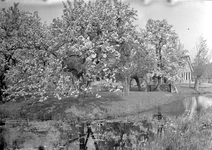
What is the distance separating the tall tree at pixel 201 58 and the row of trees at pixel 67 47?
41.4 m

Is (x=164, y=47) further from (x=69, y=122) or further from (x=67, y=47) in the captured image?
(x=69, y=122)

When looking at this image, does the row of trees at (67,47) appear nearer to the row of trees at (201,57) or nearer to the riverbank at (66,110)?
the riverbank at (66,110)

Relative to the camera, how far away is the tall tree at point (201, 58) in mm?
66250

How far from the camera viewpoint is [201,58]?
6981 centimetres

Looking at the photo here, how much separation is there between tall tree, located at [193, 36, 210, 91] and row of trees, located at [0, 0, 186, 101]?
41.4m

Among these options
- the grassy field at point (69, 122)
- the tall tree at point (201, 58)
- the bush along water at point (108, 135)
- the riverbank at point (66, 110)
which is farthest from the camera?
the tall tree at point (201, 58)

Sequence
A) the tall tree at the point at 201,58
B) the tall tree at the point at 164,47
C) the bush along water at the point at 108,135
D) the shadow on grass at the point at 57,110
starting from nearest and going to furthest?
1. the bush along water at the point at 108,135
2. the shadow on grass at the point at 57,110
3. the tall tree at the point at 164,47
4. the tall tree at the point at 201,58

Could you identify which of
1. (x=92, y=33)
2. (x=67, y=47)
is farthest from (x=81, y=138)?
(x=92, y=33)

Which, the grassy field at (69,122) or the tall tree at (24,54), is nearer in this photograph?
A: the grassy field at (69,122)

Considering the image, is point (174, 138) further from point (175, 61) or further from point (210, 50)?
point (210, 50)

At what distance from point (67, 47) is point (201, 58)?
5574 centimetres

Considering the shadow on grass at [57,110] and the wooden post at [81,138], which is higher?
Answer: the shadow on grass at [57,110]

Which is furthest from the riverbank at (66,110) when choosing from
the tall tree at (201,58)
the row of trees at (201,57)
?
the row of trees at (201,57)

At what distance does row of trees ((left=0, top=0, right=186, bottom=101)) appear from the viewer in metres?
23.0
